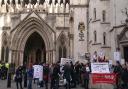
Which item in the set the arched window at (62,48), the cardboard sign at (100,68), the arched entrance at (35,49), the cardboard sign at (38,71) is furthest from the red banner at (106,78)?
the arched entrance at (35,49)

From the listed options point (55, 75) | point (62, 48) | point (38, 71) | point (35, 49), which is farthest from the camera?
point (35, 49)

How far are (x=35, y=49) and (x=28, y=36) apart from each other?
11.0 ft

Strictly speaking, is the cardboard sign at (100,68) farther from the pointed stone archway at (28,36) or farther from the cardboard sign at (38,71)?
the pointed stone archway at (28,36)

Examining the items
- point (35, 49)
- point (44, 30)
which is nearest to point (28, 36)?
point (44, 30)

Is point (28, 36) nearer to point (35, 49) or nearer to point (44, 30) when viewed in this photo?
point (44, 30)

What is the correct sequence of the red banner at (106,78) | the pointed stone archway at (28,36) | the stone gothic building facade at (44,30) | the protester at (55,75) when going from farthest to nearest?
1. the pointed stone archway at (28,36)
2. the stone gothic building facade at (44,30)
3. the protester at (55,75)
4. the red banner at (106,78)

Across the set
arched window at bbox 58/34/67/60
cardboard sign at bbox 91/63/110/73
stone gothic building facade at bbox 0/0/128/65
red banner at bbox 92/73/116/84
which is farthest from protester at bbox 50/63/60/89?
arched window at bbox 58/34/67/60

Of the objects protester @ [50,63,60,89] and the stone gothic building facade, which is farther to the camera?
the stone gothic building facade

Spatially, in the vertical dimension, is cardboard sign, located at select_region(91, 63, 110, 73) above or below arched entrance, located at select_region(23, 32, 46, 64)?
below

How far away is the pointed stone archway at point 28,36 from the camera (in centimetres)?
3838

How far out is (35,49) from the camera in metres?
42.4

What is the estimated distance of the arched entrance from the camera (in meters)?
41.9

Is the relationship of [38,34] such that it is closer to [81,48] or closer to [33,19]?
[33,19]

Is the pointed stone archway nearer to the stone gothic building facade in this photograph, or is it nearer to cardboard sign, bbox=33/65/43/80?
the stone gothic building facade
